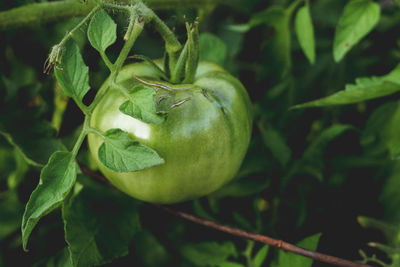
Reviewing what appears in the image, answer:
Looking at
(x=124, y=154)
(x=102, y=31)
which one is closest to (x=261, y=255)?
(x=124, y=154)

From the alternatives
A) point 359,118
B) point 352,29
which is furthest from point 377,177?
point 352,29

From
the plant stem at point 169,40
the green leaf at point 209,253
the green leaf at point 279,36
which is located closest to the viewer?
the plant stem at point 169,40

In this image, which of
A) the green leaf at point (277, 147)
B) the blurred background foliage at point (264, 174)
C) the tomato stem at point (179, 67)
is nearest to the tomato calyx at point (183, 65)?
the tomato stem at point (179, 67)

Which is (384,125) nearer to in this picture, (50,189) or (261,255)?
(261,255)

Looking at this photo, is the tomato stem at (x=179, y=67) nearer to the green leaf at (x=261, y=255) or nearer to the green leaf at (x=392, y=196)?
the green leaf at (x=261, y=255)

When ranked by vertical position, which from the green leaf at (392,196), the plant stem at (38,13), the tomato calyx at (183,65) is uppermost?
the plant stem at (38,13)

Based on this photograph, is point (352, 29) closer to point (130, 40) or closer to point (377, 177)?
point (377, 177)

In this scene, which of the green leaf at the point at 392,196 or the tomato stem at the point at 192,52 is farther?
the green leaf at the point at 392,196
